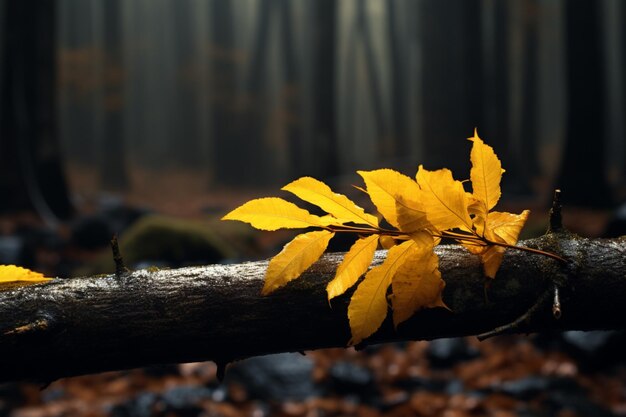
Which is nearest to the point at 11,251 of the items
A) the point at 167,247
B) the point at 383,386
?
the point at 167,247

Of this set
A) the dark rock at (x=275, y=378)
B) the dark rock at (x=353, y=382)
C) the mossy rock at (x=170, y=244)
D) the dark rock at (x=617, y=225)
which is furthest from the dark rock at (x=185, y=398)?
the dark rock at (x=617, y=225)

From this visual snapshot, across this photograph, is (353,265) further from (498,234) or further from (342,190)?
(342,190)

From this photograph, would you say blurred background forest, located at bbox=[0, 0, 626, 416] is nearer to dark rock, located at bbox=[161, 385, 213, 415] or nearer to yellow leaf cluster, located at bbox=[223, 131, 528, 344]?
dark rock, located at bbox=[161, 385, 213, 415]

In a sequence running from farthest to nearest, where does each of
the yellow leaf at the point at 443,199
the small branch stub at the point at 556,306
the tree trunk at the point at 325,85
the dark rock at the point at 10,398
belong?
the tree trunk at the point at 325,85 → the dark rock at the point at 10,398 → the yellow leaf at the point at 443,199 → the small branch stub at the point at 556,306

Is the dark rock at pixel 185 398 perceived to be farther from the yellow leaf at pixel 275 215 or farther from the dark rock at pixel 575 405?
the yellow leaf at pixel 275 215

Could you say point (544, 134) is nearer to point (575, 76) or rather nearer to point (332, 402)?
point (575, 76)

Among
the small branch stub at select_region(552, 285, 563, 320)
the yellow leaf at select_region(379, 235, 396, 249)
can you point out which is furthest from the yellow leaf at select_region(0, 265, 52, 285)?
the small branch stub at select_region(552, 285, 563, 320)

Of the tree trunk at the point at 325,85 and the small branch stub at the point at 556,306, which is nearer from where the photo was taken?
the small branch stub at the point at 556,306
